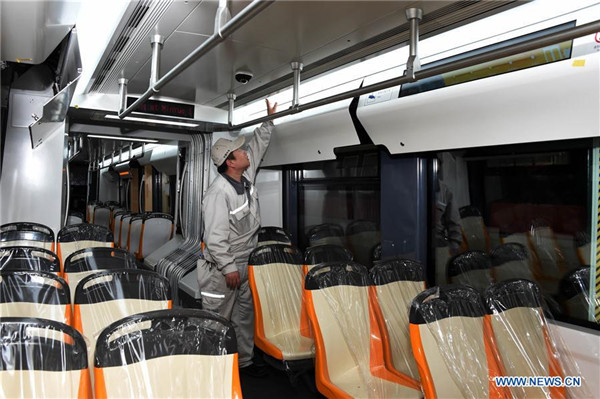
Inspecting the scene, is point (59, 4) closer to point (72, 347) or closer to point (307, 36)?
point (307, 36)

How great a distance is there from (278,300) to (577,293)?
2117 mm

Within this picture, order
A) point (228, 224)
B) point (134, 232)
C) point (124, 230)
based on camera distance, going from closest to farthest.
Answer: point (228, 224) → point (134, 232) → point (124, 230)

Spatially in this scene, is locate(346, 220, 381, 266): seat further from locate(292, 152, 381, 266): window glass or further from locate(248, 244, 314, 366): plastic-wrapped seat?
locate(248, 244, 314, 366): plastic-wrapped seat

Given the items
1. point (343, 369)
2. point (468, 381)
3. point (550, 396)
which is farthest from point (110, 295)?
point (550, 396)

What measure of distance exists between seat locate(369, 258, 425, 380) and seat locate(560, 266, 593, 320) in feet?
2.97

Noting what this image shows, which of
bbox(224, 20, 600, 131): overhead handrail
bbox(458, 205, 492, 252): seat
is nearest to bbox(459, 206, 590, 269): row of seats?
bbox(458, 205, 492, 252): seat

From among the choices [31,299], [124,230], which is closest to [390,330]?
[31,299]

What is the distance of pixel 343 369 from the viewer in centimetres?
251

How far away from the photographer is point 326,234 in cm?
492

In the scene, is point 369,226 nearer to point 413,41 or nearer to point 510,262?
point 510,262

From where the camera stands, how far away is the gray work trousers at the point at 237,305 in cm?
357

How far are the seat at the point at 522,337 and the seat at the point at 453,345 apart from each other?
85 mm

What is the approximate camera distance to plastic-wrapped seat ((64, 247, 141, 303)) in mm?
2820

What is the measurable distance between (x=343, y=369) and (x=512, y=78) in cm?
204
